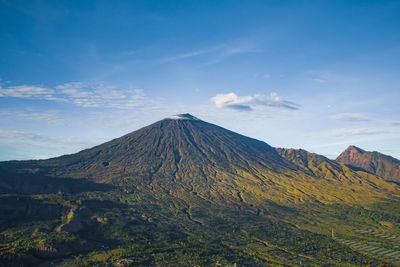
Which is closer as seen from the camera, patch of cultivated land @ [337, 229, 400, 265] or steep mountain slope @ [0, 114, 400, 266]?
steep mountain slope @ [0, 114, 400, 266]

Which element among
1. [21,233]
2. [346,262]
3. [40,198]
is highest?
[40,198]

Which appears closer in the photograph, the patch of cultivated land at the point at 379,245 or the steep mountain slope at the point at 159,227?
the steep mountain slope at the point at 159,227

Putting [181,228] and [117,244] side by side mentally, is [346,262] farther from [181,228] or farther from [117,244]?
[117,244]

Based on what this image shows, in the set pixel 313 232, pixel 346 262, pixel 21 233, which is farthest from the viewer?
pixel 313 232

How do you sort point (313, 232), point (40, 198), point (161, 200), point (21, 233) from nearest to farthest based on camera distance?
point (21, 233)
point (40, 198)
point (313, 232)
point (161, 200)

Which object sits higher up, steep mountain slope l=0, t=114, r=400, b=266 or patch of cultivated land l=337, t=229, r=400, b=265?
steep mountain slope l=0, t=114, r=400, b=266

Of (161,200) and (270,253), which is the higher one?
(161,200)

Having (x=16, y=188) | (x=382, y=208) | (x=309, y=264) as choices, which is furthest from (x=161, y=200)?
(x=382, y=208)

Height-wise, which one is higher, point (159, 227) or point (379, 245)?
point (159, 227)

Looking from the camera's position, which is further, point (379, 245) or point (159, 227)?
point (379, 245)

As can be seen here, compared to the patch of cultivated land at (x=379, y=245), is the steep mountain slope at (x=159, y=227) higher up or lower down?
higher up

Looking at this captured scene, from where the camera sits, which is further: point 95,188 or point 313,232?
point 95,188
